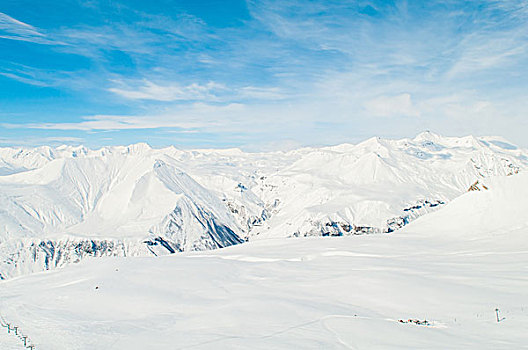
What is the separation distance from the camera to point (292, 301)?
77.7ft

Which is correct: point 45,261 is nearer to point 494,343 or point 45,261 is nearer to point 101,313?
point 101,313

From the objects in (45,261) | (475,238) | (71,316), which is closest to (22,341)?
(71,316)

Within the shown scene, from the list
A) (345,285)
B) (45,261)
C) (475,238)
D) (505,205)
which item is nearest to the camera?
(345,285)

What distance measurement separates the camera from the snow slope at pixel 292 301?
16.6 m

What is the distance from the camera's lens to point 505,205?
60.2 metres

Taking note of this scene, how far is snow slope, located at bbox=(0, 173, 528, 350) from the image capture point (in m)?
16.6

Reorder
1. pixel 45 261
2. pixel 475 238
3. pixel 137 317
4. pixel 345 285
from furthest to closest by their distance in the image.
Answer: pixel 45 261, pixel 475 238, pixel 345 285, pixel 137 317

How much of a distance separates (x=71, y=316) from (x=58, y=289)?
10.0 metres

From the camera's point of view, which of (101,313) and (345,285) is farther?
(345,285)

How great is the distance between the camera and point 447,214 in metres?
68.2

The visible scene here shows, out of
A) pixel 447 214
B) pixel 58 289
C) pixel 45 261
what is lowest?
pixel 45 261

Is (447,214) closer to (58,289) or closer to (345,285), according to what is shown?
(345,285)

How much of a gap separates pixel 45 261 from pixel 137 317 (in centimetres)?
21414

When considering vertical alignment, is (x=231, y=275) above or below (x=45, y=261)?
above
